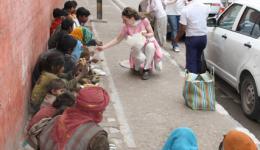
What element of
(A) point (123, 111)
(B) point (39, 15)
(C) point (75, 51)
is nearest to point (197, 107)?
(A) point (123, 111)

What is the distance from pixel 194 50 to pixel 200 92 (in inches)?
95.0

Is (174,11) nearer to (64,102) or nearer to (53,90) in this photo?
(53,90)

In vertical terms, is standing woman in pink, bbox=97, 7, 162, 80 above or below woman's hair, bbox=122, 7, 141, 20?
below

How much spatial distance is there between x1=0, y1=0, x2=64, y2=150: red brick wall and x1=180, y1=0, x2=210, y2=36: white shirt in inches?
142

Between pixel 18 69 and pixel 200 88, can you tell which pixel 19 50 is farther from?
pixel 200 88

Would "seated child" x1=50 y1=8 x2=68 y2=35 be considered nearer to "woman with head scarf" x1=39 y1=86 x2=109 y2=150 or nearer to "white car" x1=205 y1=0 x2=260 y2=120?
"white car" x1=205 y1=0 x2=260 y2=120

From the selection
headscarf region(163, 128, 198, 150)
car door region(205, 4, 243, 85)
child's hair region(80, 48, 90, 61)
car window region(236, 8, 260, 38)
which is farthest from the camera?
car door region(205, 4, 243, 85)

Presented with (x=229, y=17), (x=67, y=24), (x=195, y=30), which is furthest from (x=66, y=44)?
(x=229, y=17)

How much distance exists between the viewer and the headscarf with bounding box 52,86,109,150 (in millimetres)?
3492

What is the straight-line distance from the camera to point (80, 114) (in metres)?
3.53

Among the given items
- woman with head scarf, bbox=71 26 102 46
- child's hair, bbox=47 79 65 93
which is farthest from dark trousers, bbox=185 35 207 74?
child's hair, bbox=47 79 65 93

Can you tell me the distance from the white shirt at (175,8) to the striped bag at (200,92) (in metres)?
5.14

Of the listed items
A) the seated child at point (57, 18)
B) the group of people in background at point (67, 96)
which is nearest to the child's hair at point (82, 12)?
the group of people in background at point (67, 96)

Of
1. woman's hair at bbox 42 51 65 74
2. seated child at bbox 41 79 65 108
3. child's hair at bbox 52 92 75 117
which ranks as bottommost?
seated child at bbox 41 79 65 108
